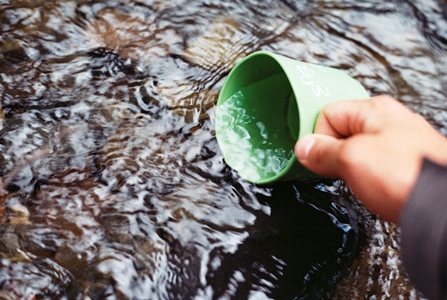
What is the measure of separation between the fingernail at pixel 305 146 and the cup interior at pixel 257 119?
0.43 meters

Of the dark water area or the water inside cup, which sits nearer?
the dark water area

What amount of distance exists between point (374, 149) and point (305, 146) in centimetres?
20

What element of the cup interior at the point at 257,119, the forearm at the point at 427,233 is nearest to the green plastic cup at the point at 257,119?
the cup interior at the point at 257,119

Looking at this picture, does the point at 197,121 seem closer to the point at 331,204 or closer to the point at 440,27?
the point at 331,204

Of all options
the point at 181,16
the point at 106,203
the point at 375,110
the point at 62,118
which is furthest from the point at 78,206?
the point at 181,16

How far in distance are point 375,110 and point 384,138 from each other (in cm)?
12

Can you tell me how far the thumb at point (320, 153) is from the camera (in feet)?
4.46

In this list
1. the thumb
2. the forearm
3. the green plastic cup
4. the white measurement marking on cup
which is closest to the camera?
the forearm

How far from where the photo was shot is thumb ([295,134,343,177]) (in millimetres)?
1360

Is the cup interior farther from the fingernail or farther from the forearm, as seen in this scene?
the forearm

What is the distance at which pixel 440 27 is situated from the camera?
2.70 meters

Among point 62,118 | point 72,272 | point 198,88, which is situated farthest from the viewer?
point 198,88

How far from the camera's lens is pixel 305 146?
1412mm

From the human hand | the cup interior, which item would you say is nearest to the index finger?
the human hand
